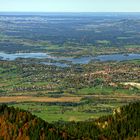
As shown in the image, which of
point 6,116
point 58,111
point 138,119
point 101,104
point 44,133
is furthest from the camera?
point 101,104

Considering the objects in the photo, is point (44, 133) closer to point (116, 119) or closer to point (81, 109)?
point (116, 119)

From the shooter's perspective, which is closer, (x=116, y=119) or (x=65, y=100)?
(x=116, y=119)

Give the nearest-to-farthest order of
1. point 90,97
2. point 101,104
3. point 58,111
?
point 58,111 < point 101,104 < point 90,97

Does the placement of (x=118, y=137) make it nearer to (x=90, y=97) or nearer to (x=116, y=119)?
(x=116, y=119)

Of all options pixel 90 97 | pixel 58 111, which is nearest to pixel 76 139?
pixel 58 111

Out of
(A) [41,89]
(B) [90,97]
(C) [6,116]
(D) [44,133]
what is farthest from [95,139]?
(A) [41,89]

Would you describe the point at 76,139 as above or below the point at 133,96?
above
